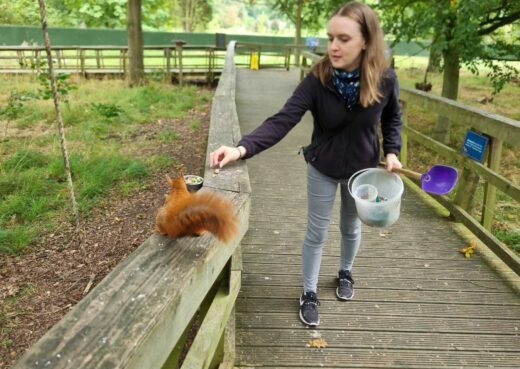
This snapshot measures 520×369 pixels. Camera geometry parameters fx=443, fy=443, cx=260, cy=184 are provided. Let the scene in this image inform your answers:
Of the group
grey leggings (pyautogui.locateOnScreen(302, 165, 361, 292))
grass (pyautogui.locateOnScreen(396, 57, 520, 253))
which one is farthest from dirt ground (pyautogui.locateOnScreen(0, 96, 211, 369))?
grass (pyautogui.locateOnScreen(396, 57, 520, 253))

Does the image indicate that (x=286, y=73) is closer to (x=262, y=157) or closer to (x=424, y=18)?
(x=424, y=18)

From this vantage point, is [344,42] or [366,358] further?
[366,358]

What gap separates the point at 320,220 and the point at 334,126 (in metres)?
0.55

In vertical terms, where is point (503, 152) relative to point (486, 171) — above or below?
below

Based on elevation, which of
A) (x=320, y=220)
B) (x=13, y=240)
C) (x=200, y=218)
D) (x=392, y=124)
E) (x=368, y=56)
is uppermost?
(x=368, y=56)

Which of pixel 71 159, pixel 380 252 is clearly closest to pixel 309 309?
pixel 380 252

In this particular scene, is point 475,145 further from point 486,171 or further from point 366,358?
point 366,358

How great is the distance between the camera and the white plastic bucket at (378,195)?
212cm

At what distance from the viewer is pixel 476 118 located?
357cm

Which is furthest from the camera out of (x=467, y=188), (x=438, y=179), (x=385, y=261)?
(x=467, y=188)

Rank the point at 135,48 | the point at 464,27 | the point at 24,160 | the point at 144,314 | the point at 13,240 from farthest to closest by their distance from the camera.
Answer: the point at 135,48
the point at 464,27
the point at 24,160
the point at 13,240
the point at 144,314

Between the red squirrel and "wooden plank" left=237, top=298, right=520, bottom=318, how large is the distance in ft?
4.58

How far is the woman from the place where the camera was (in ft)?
6.70

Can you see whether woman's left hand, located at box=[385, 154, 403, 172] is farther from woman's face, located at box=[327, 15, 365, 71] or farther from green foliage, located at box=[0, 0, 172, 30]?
green foliage, located at box=[0, 0, 172, 30]
